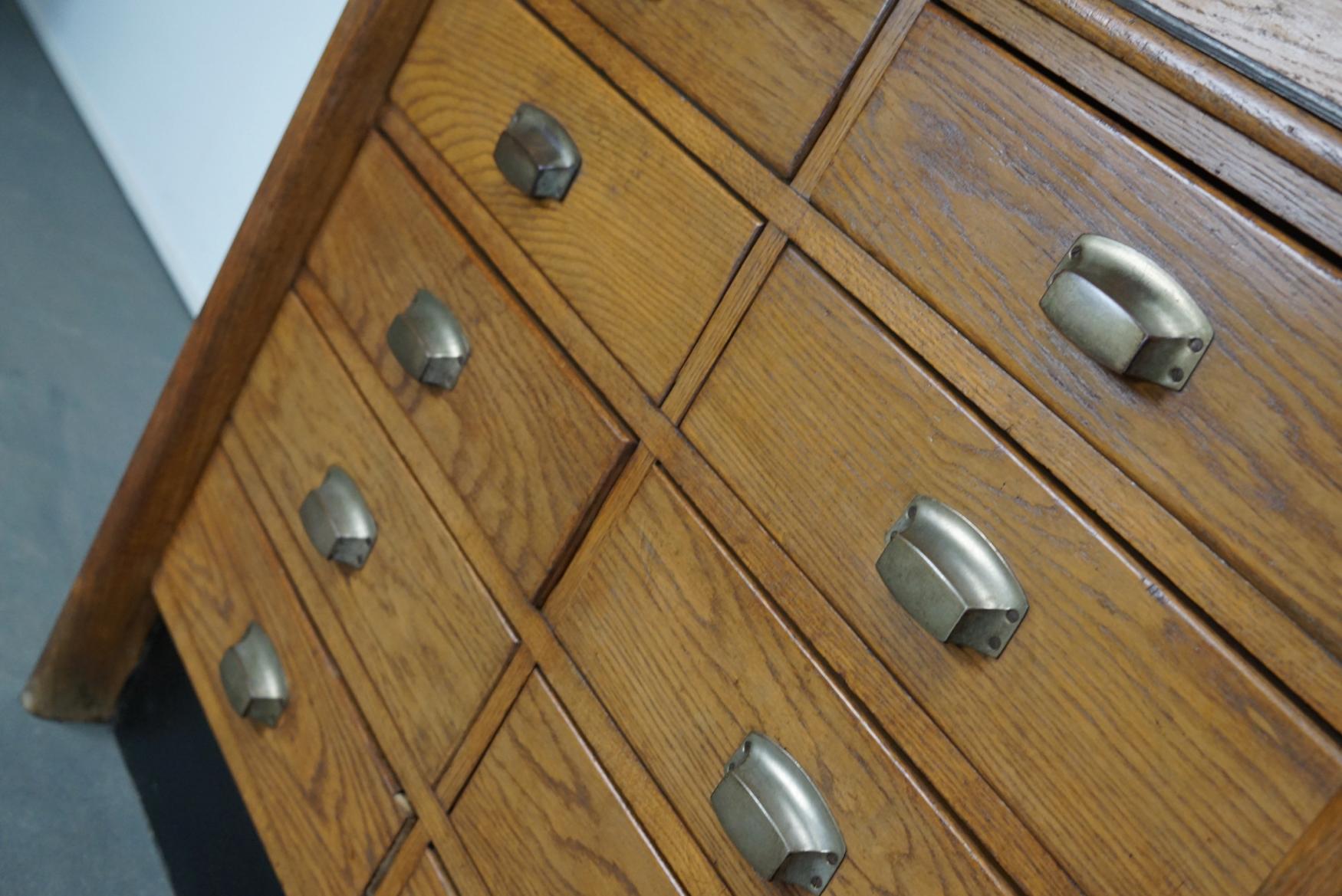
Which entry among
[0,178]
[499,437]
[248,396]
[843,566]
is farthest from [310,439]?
[0,178]

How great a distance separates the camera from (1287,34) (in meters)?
0.54

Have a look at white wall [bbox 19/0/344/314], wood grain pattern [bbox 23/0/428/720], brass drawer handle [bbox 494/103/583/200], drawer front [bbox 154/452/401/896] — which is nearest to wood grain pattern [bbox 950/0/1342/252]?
brass drawer handle [bbox 494/103/583/200]

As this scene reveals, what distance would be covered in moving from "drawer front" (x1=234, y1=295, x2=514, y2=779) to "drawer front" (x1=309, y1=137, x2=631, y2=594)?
48 mm

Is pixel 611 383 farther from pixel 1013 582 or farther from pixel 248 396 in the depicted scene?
pixel 248 396

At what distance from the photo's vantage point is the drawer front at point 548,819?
2.62 ft

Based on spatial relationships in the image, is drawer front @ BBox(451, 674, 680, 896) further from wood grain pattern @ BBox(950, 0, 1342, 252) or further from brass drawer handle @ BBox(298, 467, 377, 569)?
wood grain pattern @ BBox(950, 0, 1342, 252)

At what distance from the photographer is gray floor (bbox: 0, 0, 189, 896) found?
4.26 ft

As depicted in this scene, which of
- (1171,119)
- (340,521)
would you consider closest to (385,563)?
(340,521)

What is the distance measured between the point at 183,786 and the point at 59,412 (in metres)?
0.68

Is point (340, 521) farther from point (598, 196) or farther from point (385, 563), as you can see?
point (598, 196)

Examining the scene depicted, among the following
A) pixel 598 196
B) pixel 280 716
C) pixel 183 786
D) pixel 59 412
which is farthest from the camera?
pixel 59 412

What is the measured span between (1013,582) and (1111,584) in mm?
49

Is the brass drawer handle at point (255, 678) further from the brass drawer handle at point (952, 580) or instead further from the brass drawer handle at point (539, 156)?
the brass drawer handle at point (952, 580)

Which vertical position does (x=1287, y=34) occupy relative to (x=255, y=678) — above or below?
above
